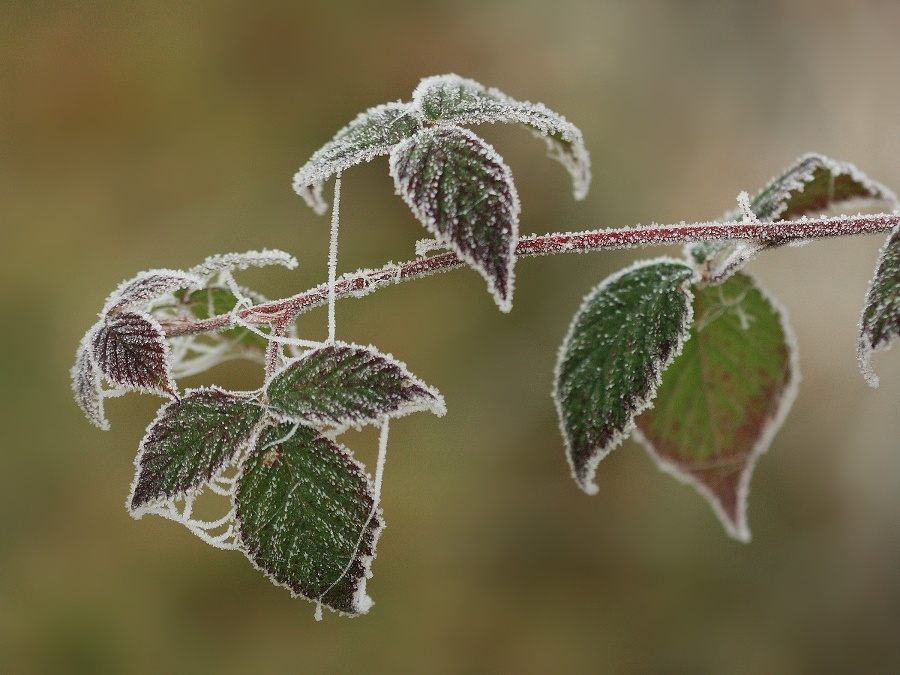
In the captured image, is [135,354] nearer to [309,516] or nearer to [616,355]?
[309,516]

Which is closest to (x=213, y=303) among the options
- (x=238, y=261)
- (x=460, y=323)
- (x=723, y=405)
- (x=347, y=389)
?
(x=238, y=261)

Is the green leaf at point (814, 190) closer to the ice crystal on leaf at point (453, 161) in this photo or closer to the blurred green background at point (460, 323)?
the ice crystal on leaf at point (453, 161)

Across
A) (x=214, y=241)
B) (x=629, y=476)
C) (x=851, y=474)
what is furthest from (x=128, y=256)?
(x=851, y=474)

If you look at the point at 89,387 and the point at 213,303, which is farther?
the point at 213,303

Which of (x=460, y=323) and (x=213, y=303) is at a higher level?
(x=460, y=323)

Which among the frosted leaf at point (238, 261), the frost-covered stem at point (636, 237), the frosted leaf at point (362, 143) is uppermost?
the frosted leaf at point (362, 143)

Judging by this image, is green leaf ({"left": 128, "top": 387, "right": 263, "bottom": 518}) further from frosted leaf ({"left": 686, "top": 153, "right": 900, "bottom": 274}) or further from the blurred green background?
the blurred green background

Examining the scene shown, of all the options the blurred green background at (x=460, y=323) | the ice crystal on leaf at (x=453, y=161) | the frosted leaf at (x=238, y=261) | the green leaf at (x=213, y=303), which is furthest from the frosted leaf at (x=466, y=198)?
the blurred green background at (x=460, y=323)

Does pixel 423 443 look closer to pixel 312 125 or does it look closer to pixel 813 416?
pixel 312 125

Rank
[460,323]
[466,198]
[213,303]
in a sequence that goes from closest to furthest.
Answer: [466,198]
[213,303]
[460,323]
